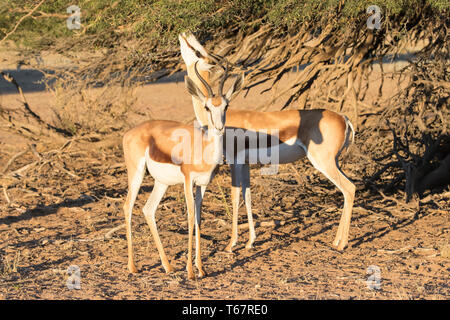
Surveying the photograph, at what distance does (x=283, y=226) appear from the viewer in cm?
715

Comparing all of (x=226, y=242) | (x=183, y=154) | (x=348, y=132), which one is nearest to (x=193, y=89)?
(x=183, y=154)

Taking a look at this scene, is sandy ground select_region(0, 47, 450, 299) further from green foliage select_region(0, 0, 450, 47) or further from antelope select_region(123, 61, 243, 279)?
green foliage select_region(0, 0, 450, 47)

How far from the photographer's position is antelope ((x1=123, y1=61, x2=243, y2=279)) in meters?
5.25

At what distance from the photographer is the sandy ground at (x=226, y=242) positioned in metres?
5.06

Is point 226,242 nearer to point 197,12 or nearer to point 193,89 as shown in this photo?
point 193,89

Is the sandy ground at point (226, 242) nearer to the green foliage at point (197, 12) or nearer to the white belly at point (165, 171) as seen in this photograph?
the white belly at point (165, 171)

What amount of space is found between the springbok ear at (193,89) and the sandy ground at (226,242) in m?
1.50

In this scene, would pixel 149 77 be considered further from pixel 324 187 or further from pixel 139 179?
pixel 139 179

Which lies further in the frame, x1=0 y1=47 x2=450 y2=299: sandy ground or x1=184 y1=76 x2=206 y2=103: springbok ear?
x1=184 y1=76 x2=206 y2=103: springbok ear

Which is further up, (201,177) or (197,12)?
(197,12)

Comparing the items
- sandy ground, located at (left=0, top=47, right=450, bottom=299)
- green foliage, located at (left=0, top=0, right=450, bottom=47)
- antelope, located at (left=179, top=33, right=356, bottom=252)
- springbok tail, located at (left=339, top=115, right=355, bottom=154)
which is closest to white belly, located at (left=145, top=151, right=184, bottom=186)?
sandy ground, located at (left=0, top=47, right=450, bottom=299)

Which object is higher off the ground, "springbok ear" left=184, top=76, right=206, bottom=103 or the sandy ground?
"springbok ear" left=184, top=76, right=206, bottom=103

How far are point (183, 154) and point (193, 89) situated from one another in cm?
55

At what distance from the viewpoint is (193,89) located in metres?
5.36
